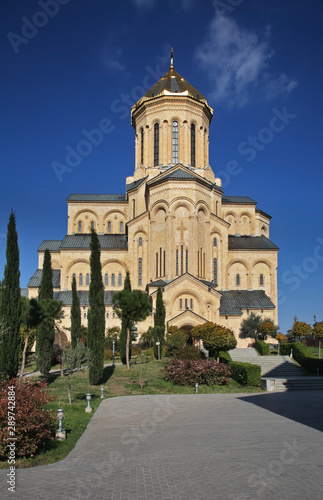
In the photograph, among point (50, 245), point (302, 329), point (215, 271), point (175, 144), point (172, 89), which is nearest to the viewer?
point (302, 329)

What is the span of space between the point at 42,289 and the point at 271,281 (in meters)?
26.5

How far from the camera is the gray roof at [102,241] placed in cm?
4512

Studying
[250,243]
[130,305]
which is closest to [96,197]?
[250,243]

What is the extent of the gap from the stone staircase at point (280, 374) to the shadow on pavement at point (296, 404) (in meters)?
1.14

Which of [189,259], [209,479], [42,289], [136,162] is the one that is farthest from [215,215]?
[209,479]

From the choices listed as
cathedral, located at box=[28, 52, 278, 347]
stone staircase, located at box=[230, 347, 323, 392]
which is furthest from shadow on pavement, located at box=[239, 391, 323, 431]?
cathedral, located at box=[28, 52, 278, 347]

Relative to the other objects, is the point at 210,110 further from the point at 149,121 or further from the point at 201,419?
the point at 201,419

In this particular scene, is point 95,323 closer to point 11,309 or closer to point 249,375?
point 11,309

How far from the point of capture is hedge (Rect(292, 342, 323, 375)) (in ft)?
79.9

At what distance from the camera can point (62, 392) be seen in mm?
18531

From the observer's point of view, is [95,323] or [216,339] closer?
[95,323]

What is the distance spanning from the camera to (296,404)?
51.5 ft

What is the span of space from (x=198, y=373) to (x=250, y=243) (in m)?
27.8

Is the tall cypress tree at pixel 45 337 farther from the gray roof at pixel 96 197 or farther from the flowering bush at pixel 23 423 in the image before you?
the gray roof at pixel 96 197
